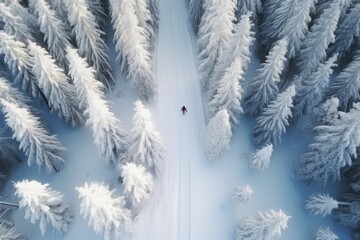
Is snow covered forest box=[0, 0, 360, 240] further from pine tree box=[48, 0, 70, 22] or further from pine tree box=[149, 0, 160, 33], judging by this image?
pine tree box=[149, 0, 160, 33]

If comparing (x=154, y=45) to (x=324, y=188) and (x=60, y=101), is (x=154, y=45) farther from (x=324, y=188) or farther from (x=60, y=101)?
(x=324, y=188)

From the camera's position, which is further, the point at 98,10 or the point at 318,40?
the point at 98,10

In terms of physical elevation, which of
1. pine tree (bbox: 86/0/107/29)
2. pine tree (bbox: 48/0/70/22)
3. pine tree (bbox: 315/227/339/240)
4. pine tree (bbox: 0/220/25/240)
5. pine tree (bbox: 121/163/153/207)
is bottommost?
pine tree (bbox: 315/227/339/240)

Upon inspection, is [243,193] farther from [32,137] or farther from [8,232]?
[8,232]

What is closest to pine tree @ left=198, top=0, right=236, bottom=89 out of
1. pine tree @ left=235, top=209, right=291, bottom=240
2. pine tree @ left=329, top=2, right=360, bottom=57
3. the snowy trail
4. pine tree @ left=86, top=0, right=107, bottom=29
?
the snowy trail

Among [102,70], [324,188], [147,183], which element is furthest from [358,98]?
[102,70]

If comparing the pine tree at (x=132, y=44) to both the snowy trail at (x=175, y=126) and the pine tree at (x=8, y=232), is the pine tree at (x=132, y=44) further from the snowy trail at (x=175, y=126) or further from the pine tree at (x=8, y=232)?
the pine tree at (x=8, y=232)

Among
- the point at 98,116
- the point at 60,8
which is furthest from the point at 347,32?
the point at 60,8
